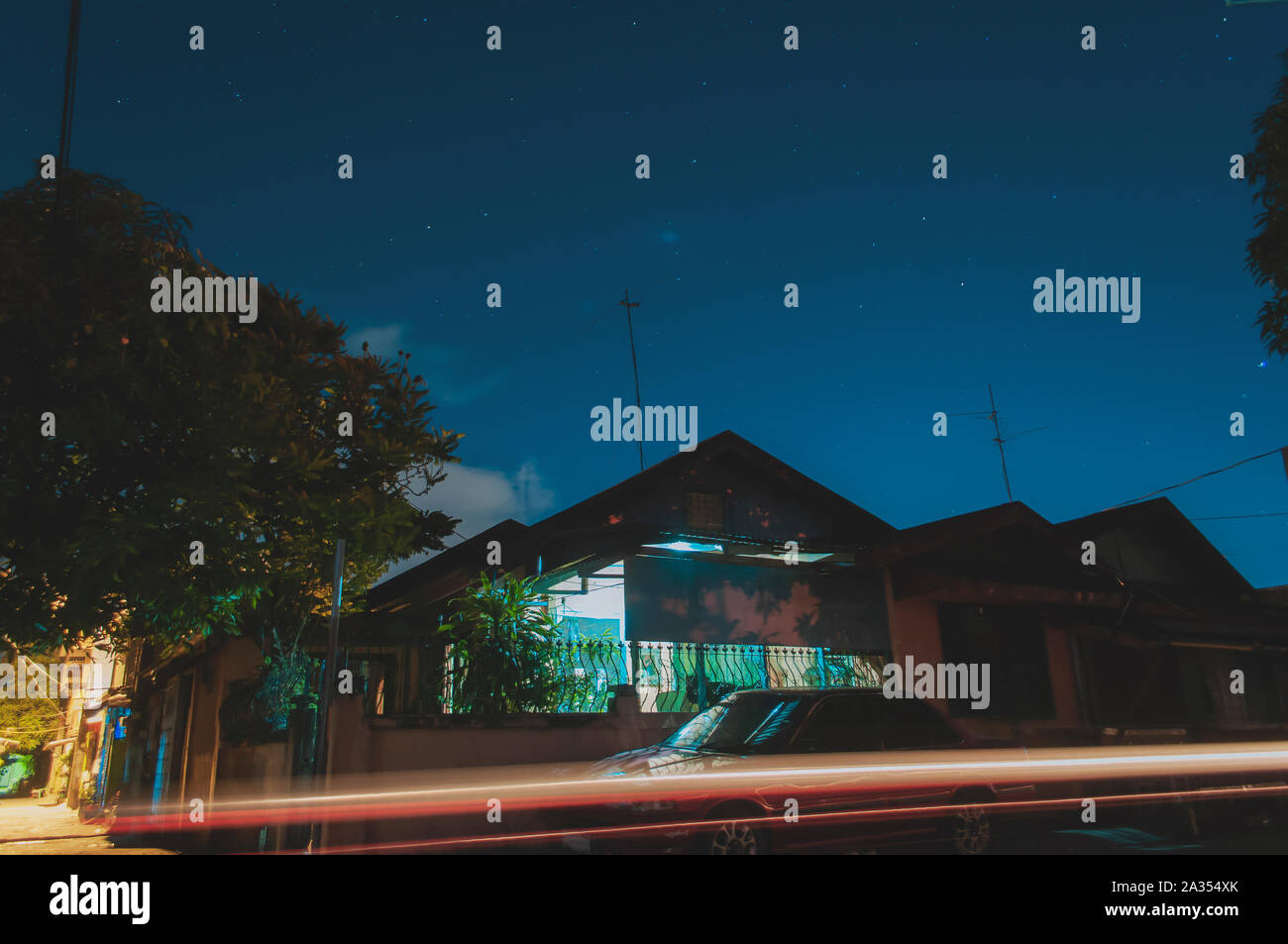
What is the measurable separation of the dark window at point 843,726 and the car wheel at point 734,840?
966mm

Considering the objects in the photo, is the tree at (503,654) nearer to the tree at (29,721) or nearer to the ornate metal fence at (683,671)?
the ornate metal fence at (683,671)

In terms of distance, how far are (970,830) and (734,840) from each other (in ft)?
9.82

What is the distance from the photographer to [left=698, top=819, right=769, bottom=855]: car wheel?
7.31 m

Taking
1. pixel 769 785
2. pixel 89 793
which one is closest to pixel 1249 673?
pixel 769 785

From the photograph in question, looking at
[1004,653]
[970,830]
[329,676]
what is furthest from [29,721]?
[970,830]

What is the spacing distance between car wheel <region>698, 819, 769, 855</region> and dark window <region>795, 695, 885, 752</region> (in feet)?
3.17

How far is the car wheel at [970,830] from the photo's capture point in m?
8.93

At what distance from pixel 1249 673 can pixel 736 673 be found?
1430cm

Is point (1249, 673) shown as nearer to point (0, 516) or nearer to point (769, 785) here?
point (769, 785)

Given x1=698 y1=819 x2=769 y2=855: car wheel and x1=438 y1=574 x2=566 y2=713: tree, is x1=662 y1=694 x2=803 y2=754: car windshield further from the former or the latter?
x1=438 y1=574 x2=566 y2=713: tree

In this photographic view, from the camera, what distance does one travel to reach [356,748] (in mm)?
9219

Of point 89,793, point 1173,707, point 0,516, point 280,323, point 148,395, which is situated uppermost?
point 280,323

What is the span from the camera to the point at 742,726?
8594mm

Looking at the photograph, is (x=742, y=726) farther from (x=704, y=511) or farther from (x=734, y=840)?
(x=704, y=511)
